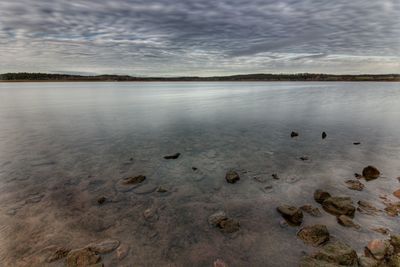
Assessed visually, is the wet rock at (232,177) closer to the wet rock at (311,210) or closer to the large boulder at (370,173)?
the wet rock at (311,210)

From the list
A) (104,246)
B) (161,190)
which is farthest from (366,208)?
(104,246)

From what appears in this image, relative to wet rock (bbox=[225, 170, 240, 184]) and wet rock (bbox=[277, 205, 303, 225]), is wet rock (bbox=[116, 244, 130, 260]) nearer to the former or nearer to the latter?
wet rock (bbox=[277, 205, 303, 225])

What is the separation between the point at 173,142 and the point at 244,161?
6.02 metres

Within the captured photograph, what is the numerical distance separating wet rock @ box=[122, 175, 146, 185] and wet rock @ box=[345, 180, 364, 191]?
→ 354 inches

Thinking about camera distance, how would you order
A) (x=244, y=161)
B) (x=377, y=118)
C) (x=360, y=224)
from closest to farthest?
(x=360, y=224) → (x=244, y=161) → (x=377, y=118)

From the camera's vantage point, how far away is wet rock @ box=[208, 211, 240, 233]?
679cm

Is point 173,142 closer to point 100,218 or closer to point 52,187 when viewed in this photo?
point 52,187

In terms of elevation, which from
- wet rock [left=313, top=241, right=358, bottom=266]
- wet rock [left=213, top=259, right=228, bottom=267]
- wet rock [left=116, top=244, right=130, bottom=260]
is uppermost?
wet rock [left=313, top=241, right=358, bottom=266]

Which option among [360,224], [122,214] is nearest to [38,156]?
[122,214]

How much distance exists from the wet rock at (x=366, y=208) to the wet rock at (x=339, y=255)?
2667mm

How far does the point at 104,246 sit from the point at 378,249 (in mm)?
7174

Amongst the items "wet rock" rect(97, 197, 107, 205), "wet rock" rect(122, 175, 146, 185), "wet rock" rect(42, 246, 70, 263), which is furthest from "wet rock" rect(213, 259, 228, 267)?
"wet rock" rect(122, 175, 146, 185)

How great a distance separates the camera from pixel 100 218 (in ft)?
24.0

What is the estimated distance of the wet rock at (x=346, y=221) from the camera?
6.80 m
